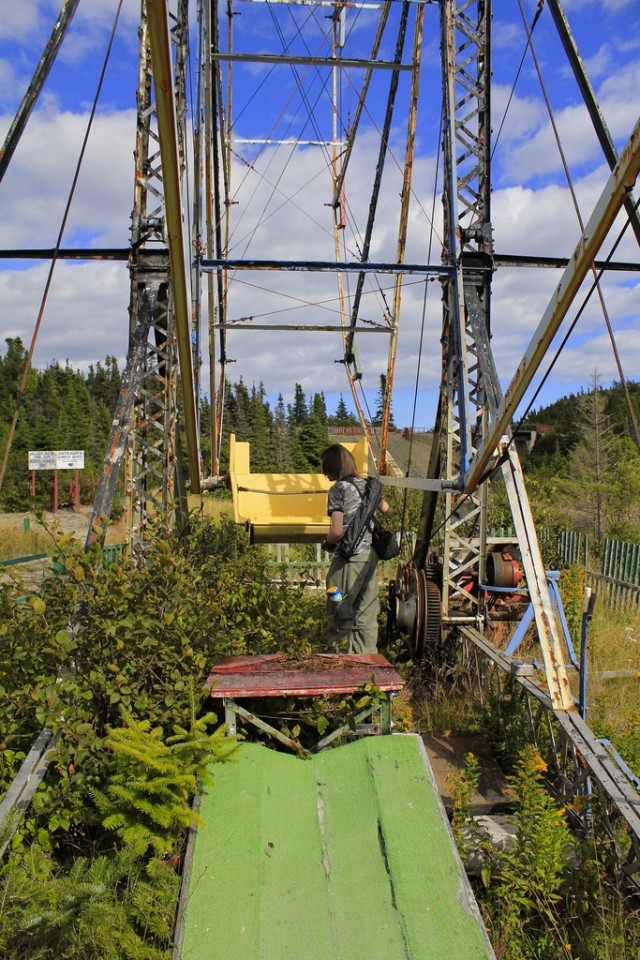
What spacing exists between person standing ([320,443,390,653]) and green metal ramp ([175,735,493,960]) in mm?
1548

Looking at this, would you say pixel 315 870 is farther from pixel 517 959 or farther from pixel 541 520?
pixel 541 520

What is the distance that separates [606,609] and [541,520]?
89.1 inches

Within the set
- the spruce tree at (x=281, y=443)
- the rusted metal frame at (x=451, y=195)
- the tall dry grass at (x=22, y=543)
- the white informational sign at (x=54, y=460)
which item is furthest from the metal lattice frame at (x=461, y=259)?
the spruce tree at (x=281, y=443)

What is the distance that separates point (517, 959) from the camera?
306 centimetres

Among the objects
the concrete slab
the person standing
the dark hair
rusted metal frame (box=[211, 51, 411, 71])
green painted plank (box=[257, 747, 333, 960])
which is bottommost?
the concrete slab

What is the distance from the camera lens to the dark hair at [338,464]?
5.34 metres

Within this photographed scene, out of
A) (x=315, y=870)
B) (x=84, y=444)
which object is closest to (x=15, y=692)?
(x=315, y=870)

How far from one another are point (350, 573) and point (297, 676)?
1.34 m

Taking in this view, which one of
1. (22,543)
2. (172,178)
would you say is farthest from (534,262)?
(22,543)

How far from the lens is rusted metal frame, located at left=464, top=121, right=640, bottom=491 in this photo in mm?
3105

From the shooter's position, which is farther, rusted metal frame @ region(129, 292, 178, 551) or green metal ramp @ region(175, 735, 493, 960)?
rusted metal frame @ region(129, 292, 178, 551)

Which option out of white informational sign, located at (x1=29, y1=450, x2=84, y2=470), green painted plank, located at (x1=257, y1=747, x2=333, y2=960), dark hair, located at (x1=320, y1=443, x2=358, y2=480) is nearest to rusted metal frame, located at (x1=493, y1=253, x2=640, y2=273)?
dark hair, located at (x1=320, y1=443, x2=358, y2=480)

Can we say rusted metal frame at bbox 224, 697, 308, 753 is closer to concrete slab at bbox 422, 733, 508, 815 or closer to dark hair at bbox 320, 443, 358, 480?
concrete slab at bbox 422, 733, 508, 815

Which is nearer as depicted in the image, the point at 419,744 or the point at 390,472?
the point at 419,744
